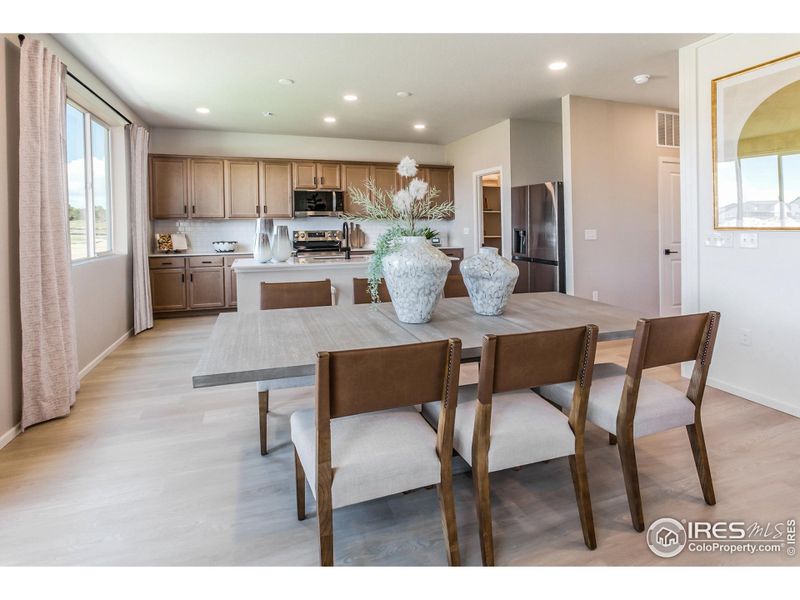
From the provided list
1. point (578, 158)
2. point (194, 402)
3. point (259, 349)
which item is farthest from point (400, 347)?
point (578, 158)

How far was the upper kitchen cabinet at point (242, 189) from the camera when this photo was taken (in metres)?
6.64

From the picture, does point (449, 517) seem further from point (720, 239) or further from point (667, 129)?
point (667, 129)

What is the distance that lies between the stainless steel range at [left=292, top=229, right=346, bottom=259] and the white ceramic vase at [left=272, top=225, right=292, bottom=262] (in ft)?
9.83

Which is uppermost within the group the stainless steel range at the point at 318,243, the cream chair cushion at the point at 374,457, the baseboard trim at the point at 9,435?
the stainless steel range at the point at 318,243

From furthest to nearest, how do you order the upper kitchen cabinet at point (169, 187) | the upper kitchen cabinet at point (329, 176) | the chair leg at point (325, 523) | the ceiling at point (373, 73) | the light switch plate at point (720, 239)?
the upper kitchen cabinet at point (329, 176) → the upper kitchen cabinet at point (169, 187) → the ceiling at point (373, 73) → the light switch plate at point (720, 239) → the chair leg at point (325, 523)

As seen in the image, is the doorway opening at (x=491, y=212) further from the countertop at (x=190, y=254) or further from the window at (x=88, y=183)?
the window at (x=88, y=183)

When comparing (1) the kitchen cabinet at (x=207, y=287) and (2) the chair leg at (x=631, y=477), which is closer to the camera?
(2) the chair leg at (x=631, y=477)

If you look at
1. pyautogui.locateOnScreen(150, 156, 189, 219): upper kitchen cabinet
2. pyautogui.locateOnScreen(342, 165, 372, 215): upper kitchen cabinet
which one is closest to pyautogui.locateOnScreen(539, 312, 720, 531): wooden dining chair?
pyautogui.locateOnScreen(342, 165, 372, 215): upper kitchen cabinet

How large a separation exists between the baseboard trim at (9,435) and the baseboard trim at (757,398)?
14.7 feet

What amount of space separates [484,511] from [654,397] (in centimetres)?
87

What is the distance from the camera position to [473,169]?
6.93 metres

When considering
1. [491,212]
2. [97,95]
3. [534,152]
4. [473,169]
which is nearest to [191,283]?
[97,95]

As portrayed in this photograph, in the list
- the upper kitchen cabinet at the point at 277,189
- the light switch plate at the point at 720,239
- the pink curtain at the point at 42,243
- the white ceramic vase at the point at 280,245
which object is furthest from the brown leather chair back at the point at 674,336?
the upper kitchen cabinet at the point at 277,189

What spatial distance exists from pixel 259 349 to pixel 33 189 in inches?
82.2
